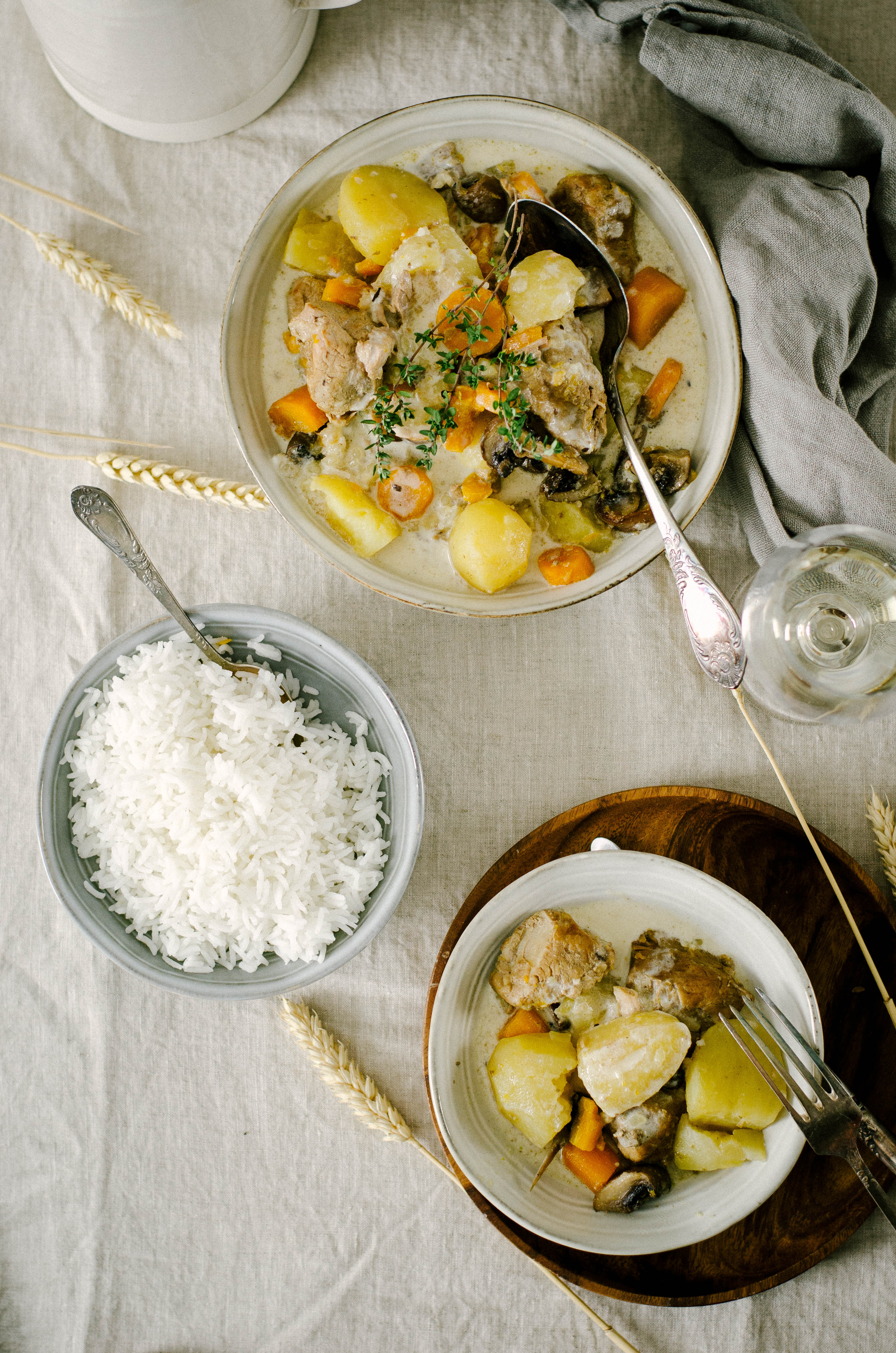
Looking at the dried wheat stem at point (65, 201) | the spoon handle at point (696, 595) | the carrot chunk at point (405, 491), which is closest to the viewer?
the spoon handle at point (696, 595)

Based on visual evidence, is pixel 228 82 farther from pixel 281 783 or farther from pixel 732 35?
pixel 281 783

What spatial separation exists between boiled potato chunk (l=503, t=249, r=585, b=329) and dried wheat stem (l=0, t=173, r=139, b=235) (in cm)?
93

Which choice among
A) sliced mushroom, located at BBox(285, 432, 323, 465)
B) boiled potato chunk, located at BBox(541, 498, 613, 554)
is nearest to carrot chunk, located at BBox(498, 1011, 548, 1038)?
boiled potato chunk, located at BBox(541, 498, 613, 554)

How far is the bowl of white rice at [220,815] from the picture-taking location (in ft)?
5.87

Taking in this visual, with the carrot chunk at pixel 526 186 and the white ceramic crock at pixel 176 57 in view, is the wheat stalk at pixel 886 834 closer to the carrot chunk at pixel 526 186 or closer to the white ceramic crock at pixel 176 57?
the carrot chunk at pixel 526 186

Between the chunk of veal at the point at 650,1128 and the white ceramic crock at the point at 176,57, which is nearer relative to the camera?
the white ceramic crock at the point at 176,57

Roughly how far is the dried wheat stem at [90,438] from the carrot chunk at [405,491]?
577 mm

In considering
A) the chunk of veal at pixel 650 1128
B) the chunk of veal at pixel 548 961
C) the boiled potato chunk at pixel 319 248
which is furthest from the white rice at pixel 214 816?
the boiled potato chunk at pixel 319 248

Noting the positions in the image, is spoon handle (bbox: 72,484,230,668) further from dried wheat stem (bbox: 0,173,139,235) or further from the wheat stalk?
the wheat stalk

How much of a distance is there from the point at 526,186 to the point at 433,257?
0.93 feet

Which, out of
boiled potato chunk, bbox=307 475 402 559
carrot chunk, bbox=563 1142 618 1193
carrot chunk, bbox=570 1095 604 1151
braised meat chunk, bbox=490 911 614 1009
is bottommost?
carrot chunk, bbox=563 1142 618 1193

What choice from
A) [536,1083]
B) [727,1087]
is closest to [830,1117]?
[727,1087]

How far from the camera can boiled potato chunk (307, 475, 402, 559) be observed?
1814 mm

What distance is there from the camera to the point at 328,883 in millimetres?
1834
